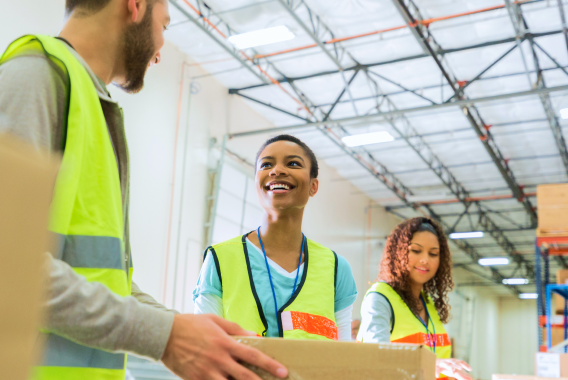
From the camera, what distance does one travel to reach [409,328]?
2748 mm

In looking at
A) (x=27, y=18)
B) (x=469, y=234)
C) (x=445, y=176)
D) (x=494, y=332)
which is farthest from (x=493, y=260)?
(x=27, y=18)

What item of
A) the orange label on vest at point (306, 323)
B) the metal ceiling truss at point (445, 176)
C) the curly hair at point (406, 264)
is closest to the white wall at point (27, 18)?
the curly hair at point (406, 264)

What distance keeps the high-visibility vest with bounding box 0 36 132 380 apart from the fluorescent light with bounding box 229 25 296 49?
22.4 feet

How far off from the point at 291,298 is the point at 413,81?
860 cm

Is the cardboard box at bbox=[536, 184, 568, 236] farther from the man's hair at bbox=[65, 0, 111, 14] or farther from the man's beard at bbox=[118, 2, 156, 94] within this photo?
the man's hair at bbox=[65, 0, 111, 14]

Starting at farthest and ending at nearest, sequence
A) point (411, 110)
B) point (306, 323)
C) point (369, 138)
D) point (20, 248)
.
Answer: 1. point (369, 138)
2. point (411, 110)
3. point (306, 323)
4. point (20, 248)

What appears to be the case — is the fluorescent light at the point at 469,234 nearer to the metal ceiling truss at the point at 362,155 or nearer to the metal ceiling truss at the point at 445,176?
the metal ceiling truss at the point at 445,176

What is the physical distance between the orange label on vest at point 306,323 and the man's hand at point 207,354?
99 centimetres

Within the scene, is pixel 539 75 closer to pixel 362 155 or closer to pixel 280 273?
pixel 362 155

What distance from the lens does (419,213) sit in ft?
54.3

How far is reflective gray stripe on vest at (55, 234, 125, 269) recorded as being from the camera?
96 cm

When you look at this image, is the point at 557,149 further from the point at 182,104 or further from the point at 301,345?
the point at 301,345

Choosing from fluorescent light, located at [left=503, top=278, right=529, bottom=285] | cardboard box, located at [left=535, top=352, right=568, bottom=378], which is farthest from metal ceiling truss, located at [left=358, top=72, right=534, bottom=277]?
cardboard box, located at [left=535, top=352, right=568, bottom=378]

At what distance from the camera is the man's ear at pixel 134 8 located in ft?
3.95
